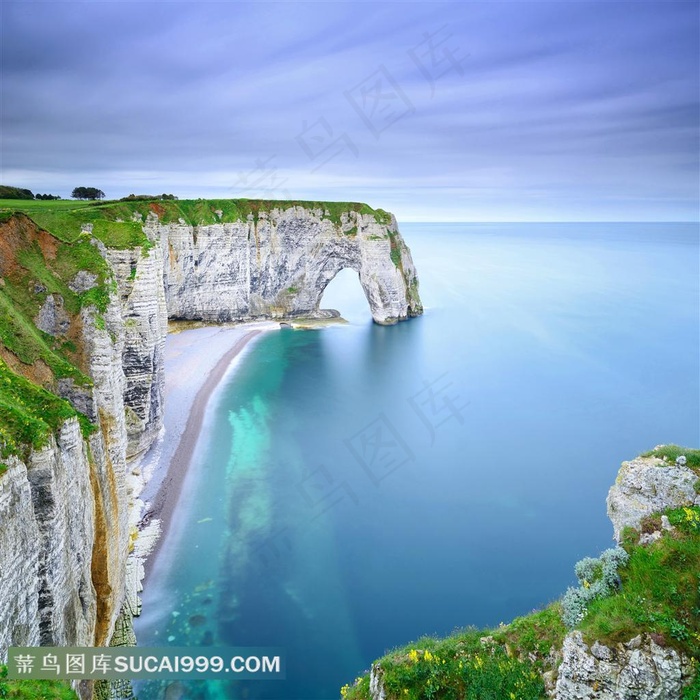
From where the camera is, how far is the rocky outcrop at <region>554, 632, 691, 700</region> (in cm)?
917

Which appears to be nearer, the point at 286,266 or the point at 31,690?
the point at 31,690

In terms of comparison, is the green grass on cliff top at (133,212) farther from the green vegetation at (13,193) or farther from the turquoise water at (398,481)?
the turquoise water at (398,481)

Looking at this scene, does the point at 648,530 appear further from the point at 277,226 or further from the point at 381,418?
the point at 277,226

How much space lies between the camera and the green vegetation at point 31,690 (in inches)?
348

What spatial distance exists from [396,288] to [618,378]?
31.6 meters

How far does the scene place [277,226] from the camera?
68.4 m

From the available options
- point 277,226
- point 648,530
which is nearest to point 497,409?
point 648,530

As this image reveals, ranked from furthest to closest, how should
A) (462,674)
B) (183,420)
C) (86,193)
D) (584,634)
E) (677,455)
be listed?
1. (86,193)
2. (183,420)
3. (677,455)
4. (462,674)
5. (584,634)

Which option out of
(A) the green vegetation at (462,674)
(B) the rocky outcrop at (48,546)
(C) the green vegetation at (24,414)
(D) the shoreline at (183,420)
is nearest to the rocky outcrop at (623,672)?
(A) the green vegetation at (462,674)

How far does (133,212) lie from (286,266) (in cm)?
2375

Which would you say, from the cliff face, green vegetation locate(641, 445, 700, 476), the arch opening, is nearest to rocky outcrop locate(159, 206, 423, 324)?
the arch opening

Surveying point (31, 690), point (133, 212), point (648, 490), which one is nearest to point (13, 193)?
point (133, 212)

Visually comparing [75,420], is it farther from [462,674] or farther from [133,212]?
[133,212]

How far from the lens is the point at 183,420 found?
39656 mm
